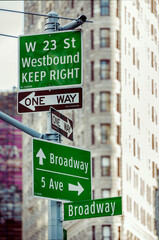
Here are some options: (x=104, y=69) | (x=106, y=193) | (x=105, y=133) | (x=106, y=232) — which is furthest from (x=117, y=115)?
(x=106, y=232)

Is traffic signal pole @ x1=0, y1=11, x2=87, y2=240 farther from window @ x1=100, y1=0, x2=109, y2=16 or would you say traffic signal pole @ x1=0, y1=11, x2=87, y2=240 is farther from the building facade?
window @ x1=100, y1=0, x2=109, y2=16

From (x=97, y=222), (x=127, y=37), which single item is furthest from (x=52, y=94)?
(x=127, y=37)

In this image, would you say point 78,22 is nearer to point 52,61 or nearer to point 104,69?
point 52,61

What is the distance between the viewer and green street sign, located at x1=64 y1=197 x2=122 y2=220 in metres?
12.9

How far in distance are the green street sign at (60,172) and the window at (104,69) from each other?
65.9m

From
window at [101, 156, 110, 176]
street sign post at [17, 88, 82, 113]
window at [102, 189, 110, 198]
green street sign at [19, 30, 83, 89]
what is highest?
window at [101, 156, 110, 176]

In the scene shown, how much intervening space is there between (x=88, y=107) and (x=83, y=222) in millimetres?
11145

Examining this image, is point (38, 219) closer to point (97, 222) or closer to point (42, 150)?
point (97, 222)

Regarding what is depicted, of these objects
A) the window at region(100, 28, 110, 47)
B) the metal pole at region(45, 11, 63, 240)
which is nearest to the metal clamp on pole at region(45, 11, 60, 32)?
the metal pole at region(45, 11, 63, 240)

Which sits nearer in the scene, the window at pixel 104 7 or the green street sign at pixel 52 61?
the green street sign at pixel 52 61

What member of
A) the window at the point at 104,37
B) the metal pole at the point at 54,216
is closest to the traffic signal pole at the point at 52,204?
the metal pole at the point at 54,216

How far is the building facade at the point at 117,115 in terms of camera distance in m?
77.3

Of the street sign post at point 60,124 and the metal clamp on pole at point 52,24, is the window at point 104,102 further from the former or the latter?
the street sign post at point 60,124

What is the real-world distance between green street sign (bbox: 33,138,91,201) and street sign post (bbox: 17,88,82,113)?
0.85 metres
